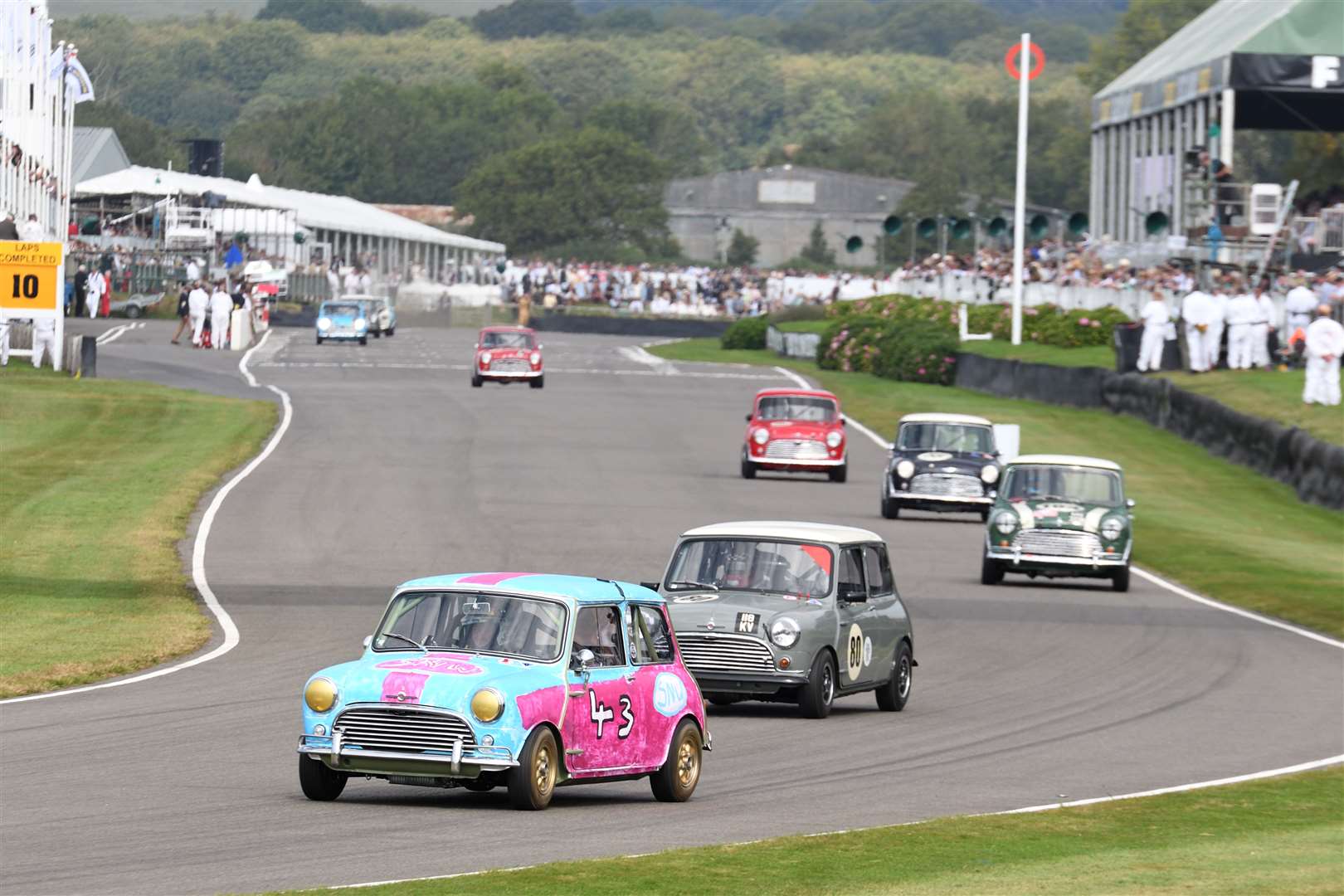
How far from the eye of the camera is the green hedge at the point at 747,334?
247 feet

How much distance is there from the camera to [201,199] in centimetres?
8838

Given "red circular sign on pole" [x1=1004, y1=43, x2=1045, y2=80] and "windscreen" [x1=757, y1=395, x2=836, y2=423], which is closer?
"windscreen" [x1=757, y1=395, x2=836, y2=423]

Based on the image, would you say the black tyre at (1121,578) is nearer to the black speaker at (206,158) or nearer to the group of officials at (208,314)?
the group of officials at (208,314)

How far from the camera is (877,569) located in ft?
60.3

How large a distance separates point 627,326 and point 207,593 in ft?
218

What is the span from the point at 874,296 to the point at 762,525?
5272cm

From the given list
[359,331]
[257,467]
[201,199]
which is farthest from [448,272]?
[257,467]

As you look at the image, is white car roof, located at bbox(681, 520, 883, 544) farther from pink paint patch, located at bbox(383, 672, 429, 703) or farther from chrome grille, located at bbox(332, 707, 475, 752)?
chrome grille, located at bbox(332, 707, 475, 752)

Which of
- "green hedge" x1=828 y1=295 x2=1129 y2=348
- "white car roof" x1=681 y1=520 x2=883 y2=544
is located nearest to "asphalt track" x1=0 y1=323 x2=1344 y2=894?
"white car roof" x1=681 y1=520 x2=883 y2=544

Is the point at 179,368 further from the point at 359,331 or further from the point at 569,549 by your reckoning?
the point at 569,549

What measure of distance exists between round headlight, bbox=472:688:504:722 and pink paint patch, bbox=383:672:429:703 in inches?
13.0

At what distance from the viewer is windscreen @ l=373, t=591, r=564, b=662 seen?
40.3ft

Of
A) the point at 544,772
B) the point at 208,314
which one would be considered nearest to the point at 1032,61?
the point at 208,314

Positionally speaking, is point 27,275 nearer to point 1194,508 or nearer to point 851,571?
point 1194,508
